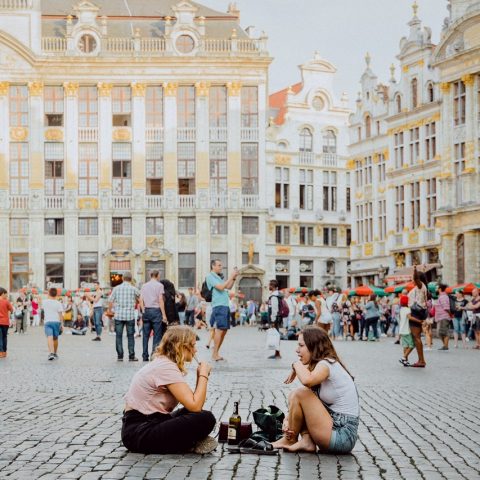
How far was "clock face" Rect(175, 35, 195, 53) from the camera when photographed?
2618 inches

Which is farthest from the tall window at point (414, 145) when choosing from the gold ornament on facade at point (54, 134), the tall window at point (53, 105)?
the tall window at point (53, 105)

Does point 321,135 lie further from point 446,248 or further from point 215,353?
point 215,353

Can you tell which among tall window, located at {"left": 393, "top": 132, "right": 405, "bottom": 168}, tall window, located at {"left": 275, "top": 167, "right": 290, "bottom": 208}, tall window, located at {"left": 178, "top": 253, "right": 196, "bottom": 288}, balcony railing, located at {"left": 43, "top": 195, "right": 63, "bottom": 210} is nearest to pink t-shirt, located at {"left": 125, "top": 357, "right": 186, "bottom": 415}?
tall window, located at {"left": 393, "top": 132, "right": 405, "bottom": 168}

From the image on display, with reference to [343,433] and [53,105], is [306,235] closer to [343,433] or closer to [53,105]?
[53,105]

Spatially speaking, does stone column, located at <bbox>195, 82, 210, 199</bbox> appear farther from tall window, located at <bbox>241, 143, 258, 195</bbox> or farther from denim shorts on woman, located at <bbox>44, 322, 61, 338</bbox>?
denim shorts on woman, located at <bbox>44, 322, 61, 338</bbox>

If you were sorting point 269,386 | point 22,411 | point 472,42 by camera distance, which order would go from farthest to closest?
1. point 472,42
2. point 269,386
3. point 22,411

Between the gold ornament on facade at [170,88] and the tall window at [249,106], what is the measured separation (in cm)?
396

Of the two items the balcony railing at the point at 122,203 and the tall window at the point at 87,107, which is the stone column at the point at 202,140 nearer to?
the balcony railing at the point at 122,203

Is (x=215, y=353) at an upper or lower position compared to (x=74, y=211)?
lower

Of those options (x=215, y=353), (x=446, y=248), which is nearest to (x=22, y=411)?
(x=215, y=353)

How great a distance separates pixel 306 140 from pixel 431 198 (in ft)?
69.0

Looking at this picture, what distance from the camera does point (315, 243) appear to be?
238ft

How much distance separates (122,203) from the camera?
215 feet

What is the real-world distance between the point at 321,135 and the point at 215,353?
54019mm
